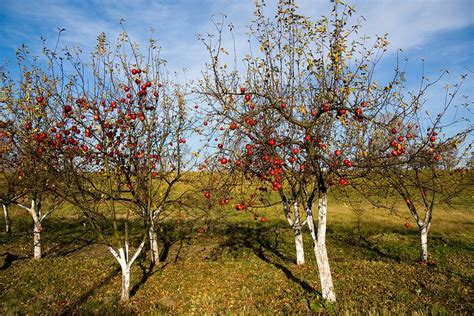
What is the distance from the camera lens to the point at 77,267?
53.4 feet

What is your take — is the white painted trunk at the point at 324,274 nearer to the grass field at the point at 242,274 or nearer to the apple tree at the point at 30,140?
the grass field at the point at 242,274

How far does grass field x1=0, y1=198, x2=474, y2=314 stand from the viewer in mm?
10734

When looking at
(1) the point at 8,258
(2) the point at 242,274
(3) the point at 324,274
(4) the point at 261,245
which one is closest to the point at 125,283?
(2) the point at 242,274

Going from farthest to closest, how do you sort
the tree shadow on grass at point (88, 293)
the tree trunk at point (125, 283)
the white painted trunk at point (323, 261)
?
the tree trunk at point (125, 283) → the tree shadow on grass at point (88, 293) → the white painted trunk at point (323, 261)

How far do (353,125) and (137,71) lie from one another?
831 cm

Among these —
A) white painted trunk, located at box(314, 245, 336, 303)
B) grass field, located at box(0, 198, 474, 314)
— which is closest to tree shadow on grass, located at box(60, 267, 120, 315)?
grass field, located at box(0, 198, 474, 314)

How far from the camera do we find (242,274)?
14609 mm

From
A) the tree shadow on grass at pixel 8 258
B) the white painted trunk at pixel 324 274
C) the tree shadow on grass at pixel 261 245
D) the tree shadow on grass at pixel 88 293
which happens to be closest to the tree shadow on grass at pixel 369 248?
the tree shadow on grass at pixel 261 245

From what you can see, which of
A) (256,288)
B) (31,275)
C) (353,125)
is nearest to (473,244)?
(353,125)

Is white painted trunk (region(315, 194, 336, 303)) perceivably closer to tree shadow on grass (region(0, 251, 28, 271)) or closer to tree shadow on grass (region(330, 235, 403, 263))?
tree shadow on grass (region(330, 235, 403, 263))

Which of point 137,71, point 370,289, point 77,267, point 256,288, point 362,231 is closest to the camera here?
point 137,71

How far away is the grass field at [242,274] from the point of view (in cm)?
1073

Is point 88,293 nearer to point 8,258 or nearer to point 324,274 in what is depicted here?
point 8,258

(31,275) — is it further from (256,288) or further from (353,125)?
(353,125)
